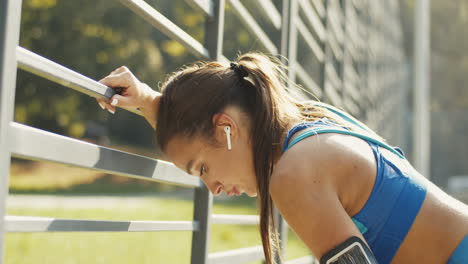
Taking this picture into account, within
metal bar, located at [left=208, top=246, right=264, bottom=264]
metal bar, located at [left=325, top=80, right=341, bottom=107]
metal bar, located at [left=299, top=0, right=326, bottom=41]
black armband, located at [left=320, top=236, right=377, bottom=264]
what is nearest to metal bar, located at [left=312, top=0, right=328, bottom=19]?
metal bar, located at [left=299, top=0, right=326, bottom=41]

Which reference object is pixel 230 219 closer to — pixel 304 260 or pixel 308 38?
pixel 304 260

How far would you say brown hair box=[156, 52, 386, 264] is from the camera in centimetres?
182

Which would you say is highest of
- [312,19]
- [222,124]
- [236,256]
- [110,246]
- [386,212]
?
[312,19]

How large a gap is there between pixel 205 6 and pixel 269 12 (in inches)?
28.6

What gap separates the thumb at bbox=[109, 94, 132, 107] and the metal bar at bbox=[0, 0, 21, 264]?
56 cm

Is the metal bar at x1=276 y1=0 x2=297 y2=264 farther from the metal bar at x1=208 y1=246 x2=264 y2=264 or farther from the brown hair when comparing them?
the brown hair

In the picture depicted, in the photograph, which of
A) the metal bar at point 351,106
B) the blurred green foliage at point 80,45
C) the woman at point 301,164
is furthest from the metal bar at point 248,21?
the blurred green foliage at point 80,45

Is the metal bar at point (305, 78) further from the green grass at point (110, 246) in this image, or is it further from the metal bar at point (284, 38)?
the green grass at point (110, 246)

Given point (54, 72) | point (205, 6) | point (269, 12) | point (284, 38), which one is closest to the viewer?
point (54, 72)

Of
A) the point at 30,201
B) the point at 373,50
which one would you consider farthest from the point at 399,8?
the point at 30,201

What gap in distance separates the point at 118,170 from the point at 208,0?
75 cm

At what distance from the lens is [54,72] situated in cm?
135

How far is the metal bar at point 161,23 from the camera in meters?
1.68

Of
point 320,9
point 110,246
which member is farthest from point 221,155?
→ point 110,246
